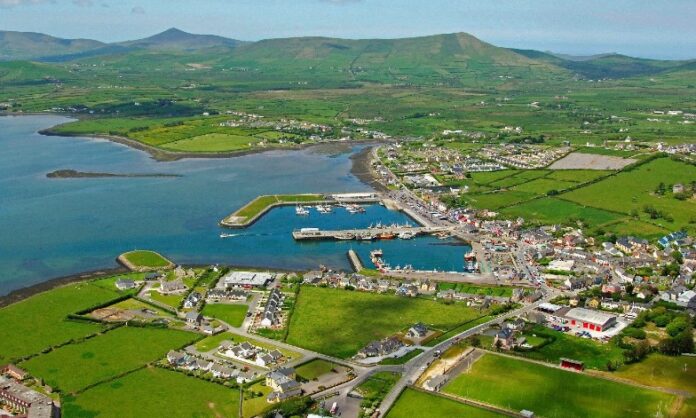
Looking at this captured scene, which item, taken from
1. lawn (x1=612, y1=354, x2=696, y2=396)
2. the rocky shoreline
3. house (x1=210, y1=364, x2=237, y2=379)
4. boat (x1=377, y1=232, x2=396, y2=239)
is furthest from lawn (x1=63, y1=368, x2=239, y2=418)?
the rocky shoreline

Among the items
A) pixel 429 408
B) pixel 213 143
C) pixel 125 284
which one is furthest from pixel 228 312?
pixel 213 143

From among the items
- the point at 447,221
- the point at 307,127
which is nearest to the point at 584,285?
the point at 447,221

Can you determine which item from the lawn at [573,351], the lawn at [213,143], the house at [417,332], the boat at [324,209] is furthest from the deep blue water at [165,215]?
the lawn at [573,351]

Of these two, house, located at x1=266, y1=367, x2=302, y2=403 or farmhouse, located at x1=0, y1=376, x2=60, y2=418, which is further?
house, located at x1=266, y1=367, x2=302, y2=403

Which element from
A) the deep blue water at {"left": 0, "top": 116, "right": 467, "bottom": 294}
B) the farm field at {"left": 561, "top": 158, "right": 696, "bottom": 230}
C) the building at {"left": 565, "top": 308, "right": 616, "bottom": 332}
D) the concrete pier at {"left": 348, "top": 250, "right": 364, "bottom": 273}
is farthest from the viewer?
the farm field at {"left": 561, "top": 158, "right": 696, "bottom": 230}

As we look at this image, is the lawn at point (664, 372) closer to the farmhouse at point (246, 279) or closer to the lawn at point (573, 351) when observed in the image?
the lawn at point (573, 351)

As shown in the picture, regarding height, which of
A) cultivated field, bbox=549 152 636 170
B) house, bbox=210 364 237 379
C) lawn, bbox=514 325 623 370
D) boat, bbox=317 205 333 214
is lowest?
house, bbox=210 364 237 379

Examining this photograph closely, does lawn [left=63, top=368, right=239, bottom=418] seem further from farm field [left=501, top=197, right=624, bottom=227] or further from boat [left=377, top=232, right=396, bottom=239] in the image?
farm field [left=501, top=197, right=624, bottom=227]
